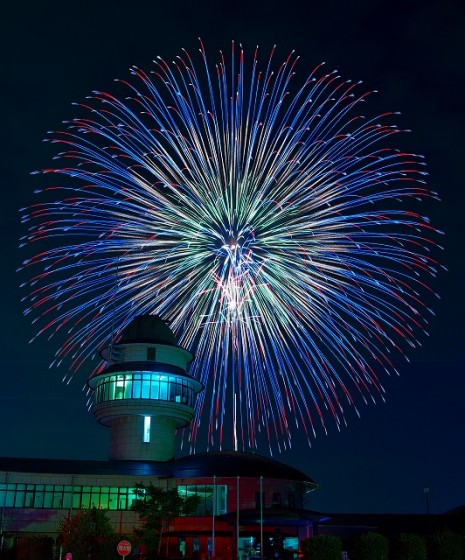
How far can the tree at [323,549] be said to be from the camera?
171 ft

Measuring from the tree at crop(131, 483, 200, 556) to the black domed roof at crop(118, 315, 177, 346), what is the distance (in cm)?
1927

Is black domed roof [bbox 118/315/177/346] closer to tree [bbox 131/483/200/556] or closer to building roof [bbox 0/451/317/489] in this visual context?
building roof [bbox 0/451/317/489]

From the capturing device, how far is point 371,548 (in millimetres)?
54344

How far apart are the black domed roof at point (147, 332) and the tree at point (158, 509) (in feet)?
63.2

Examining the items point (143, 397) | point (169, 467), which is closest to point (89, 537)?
point (169, 467)

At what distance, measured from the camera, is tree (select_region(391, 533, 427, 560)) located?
55969 mm

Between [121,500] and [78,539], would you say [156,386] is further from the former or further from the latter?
[78,539]

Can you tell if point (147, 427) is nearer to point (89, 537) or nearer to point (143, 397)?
point (143, 397)

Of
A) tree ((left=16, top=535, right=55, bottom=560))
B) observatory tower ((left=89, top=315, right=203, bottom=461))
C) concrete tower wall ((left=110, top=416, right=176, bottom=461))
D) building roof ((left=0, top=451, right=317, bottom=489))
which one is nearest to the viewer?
tree ((left=16, top=535, right=55, bottom=560))

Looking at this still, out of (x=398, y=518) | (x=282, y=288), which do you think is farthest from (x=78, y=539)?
(x=398, y=518)

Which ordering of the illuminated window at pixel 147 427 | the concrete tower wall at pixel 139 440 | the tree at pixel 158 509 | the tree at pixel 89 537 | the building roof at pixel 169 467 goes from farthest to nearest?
the illuminated window at pixel 147 427, the concrete tower wall at pixel 139 440, the building roof at pixel 169 467, the tree at pixel 158 509, the tree at pixel 89 537

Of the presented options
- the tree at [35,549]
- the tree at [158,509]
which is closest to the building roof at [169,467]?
the tree at [158,509]

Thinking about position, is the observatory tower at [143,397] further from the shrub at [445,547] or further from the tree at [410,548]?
the shrub at [445,547]

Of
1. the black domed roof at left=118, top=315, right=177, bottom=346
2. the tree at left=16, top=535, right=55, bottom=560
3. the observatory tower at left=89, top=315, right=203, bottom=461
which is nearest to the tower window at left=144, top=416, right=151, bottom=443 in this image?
the observatory tower at left=89, top=315, right=203, bottom=461
